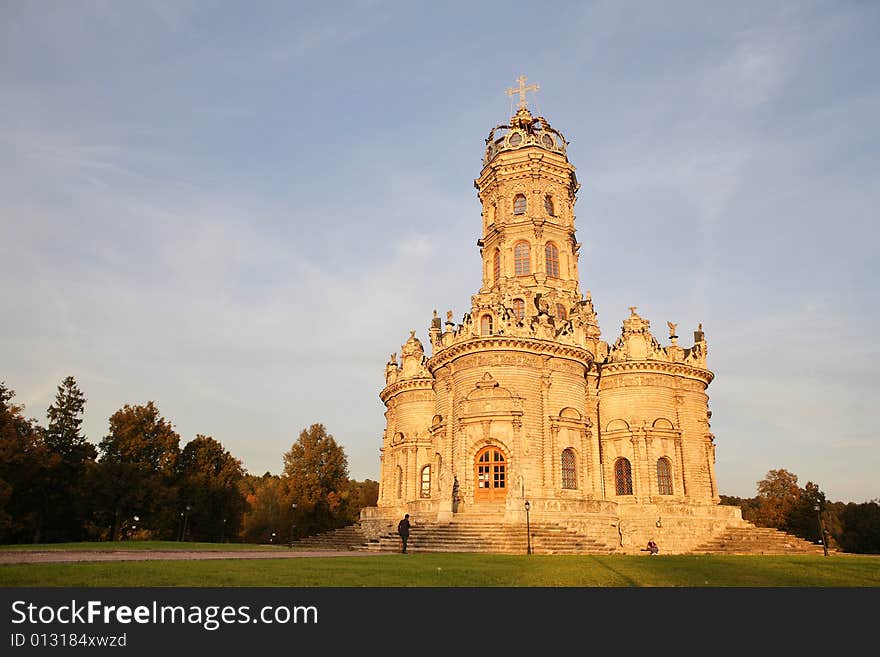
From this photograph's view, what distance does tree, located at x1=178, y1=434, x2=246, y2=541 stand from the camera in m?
58.8

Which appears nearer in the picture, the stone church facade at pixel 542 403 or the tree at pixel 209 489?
the stone church facade at pixel 542 403

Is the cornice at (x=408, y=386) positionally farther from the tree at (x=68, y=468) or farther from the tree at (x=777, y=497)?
the tree at (x=777, y=497)

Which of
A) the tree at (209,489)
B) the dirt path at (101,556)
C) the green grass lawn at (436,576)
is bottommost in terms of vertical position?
the dirt path at (101,556)

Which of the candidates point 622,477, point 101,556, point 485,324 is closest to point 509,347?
point 485,324

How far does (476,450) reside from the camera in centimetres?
3788

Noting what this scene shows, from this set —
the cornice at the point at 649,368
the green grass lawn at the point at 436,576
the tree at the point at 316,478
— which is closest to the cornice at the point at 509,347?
the cornice at the point at 649,368

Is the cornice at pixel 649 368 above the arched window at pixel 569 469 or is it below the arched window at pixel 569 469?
above

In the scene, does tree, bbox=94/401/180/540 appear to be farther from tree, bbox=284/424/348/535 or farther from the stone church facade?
the stone church facade

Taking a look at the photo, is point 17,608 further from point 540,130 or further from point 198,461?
point 198,461

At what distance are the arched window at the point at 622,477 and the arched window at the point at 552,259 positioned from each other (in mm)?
14092

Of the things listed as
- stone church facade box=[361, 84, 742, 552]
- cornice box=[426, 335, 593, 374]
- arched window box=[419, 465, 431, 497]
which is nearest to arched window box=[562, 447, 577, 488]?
stone church facade box=[361, 84, 742, 552]

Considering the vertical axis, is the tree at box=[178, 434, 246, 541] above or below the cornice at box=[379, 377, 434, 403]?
below

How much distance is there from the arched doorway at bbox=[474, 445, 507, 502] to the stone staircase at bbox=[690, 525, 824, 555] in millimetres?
12043

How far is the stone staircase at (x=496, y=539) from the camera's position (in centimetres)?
3081
